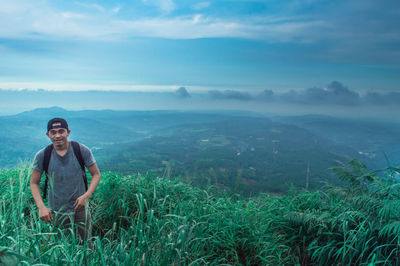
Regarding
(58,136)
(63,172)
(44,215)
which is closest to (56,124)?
(58,136)

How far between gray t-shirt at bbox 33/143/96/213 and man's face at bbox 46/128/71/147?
0.45ft

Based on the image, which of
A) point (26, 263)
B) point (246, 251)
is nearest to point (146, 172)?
point (246, 251)

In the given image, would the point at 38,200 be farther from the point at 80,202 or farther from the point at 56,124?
the point at 56,124

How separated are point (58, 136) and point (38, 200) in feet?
2.38

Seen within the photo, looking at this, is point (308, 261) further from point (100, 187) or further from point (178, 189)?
point (100, 187)

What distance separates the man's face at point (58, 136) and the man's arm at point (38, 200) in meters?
0.42

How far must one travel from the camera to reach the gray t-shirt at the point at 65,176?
10.1 feet

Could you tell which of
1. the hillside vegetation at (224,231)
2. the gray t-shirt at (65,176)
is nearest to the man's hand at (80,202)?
the gray t-shirt at (65,176)

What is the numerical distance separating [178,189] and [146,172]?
72 centimetres

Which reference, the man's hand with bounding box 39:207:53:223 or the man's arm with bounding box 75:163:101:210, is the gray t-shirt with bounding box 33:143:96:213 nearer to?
the man's arm with bounding box 75:163:101:210

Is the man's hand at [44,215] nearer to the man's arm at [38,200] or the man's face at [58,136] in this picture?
the man's arm at [38,200]

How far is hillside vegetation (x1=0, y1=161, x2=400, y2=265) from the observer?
7.13 ft

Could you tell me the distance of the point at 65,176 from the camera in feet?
10.1

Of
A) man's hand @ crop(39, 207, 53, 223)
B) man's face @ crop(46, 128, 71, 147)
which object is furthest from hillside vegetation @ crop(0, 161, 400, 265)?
man's face @ crop(46, 128, 71, 147)
